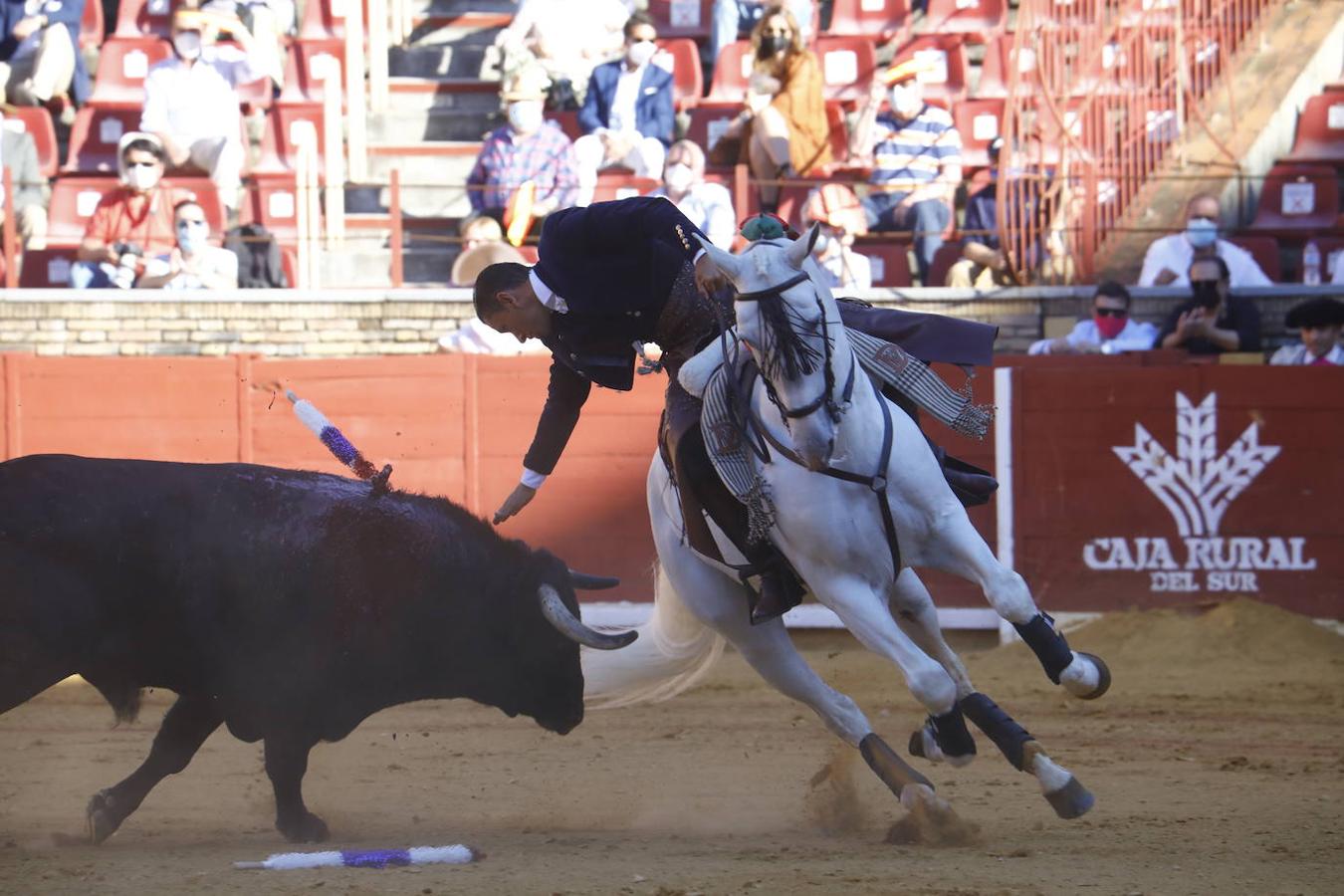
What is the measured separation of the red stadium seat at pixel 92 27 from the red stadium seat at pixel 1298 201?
865 centimetres

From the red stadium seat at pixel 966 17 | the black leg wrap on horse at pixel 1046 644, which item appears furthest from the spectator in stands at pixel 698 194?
the black leg wrap on horse at pixel 1046 644

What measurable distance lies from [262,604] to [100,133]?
852cm

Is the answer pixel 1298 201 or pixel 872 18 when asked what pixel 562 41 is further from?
pixel 1298 201

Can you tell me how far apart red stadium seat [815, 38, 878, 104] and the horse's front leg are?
27.1ft

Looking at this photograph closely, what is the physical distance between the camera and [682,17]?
13.6 m

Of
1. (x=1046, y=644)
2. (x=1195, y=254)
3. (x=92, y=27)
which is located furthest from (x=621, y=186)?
(x=1046, y=644)

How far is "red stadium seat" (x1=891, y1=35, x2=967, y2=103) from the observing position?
12734 mm

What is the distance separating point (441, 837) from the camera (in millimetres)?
5527

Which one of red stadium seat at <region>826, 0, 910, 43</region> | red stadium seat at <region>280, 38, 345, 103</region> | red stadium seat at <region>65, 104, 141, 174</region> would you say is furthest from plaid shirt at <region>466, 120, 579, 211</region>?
red stadium seat at <region>65, 104, 141, 174</region>

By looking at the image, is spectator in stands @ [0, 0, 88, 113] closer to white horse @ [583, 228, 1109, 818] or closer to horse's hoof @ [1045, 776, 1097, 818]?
white horse @ [583, 228, 1109, 818]

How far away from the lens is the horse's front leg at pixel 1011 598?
4777 mm

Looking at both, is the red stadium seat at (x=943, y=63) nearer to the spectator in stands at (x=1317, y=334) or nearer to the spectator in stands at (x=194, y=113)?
the spectator in stands at (x=1317, y=334)

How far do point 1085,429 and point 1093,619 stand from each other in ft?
3.33

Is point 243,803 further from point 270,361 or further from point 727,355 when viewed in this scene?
point 270,361
